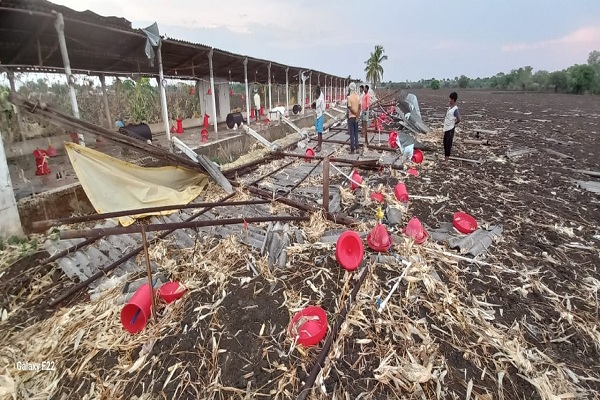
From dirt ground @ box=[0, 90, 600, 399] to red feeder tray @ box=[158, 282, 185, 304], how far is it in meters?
0.14

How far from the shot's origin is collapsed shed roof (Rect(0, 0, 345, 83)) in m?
7.01

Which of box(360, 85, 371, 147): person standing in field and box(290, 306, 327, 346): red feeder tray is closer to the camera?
box(290, 306, 327, 346): red feeder tray

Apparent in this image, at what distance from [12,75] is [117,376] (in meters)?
13.0

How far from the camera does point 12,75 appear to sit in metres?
10.6

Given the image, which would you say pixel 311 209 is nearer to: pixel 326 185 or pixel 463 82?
pixel 326 185

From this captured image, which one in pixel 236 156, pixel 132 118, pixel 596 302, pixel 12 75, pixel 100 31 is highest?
pixel 100 31

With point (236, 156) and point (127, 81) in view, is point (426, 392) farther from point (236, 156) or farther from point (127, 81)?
point (127, 81)

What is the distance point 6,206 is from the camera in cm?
457

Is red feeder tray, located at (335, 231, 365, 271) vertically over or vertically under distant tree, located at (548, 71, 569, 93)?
under

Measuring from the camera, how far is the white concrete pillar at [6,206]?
450cm

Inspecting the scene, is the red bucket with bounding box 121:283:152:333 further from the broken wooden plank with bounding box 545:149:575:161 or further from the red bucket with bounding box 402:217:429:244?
the broken wooden plank with bounding box 545:149:575:161

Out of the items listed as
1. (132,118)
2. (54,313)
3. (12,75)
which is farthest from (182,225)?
(132,118)

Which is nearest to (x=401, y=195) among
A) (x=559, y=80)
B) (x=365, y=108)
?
(x=365, y=108)

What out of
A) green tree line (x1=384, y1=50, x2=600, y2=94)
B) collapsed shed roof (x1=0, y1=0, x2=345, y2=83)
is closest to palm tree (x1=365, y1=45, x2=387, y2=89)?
green tree line (x1=384, y1=50, x2=600, y2=94)
